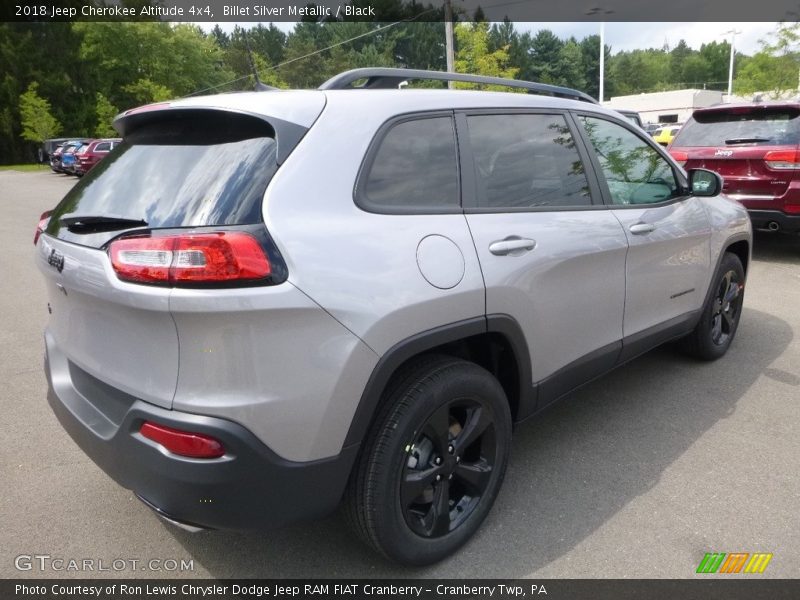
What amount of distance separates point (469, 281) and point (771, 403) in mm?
2507

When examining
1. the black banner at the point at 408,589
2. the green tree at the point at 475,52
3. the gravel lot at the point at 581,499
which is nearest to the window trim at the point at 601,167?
the gravel lot at the point at 581,499

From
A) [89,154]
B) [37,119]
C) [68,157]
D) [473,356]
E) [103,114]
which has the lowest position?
[68,157]

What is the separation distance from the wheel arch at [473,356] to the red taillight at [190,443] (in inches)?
16.4

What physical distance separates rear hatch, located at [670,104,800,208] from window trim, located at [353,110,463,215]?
5.67m

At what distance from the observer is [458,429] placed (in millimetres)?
2439

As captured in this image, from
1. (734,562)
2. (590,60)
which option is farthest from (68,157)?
(590,60)

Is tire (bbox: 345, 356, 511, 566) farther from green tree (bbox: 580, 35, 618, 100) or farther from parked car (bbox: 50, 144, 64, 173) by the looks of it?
green tree (bbox: 580, 35, 618, 100)

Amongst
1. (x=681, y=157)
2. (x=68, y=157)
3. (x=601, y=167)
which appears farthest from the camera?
(x=68, y=157)

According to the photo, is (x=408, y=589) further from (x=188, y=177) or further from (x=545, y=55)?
(x=545, y=55)

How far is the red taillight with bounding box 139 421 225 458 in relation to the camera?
5.95 ft

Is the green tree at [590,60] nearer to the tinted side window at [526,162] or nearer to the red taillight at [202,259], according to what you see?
the tinted side window at [526,162]

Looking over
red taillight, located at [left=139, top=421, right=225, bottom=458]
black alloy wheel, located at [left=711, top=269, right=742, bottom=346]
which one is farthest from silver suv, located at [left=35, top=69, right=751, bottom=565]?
black alloy wheel, located at [left=711, top=269, right=742, bottom=346]

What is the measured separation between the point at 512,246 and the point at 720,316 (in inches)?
104

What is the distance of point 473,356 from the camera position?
2641 millimetres
